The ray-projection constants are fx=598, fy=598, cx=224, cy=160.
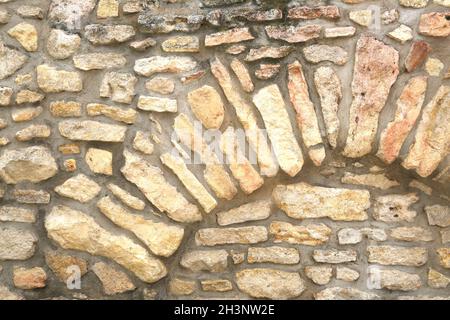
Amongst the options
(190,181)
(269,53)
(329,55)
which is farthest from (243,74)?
(190,181)

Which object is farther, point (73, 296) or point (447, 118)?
point (73, 296)

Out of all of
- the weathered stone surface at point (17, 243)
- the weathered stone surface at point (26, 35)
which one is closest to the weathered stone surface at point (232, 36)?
the weathered stone surface at point (26, 35)

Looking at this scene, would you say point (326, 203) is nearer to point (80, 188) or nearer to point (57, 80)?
point (80, 188)

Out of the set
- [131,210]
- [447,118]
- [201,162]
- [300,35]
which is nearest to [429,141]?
[447,118]

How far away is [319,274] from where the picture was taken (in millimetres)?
2336

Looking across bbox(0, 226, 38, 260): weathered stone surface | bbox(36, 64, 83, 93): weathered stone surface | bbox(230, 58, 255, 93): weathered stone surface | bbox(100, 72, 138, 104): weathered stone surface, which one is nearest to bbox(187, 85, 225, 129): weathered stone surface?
bbox(230, 58, 255, 93): weathered stone surface

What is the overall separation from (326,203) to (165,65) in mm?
828

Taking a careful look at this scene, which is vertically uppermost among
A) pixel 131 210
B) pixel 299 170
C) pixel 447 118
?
pixel 447 118

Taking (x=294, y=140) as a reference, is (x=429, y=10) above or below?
above

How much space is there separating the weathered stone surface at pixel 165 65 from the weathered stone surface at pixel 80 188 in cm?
47

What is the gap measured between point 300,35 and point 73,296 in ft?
4.42

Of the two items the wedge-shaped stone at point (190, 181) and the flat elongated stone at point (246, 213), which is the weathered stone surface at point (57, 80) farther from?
the flat elongated stone at point (246, 213)

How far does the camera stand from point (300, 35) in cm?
226

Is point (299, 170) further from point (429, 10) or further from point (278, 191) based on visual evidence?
point (429, 10)
